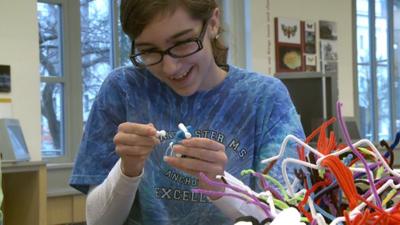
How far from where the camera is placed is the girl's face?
0.85 meters

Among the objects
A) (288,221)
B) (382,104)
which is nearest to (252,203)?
(288,221)

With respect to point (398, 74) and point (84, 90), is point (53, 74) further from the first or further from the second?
point (398, 74)

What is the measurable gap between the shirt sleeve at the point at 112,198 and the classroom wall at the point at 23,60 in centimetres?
237

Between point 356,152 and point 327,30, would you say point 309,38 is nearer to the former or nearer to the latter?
point 327,30

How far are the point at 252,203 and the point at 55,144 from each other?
3299 mm

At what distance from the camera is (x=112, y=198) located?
885 mm

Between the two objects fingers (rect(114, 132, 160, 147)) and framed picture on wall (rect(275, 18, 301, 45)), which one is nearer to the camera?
fingers (rect(114, 132, 160, 147))

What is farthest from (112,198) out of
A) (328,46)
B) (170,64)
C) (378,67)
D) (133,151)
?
(378,67)

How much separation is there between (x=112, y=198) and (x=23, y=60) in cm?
251

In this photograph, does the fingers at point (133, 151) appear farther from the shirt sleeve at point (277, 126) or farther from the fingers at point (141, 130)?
the shirt sleeve at point (277, 126)

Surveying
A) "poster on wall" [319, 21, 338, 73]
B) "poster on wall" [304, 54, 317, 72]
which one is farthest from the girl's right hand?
"poster on wall" [319, 21, 338, 73]

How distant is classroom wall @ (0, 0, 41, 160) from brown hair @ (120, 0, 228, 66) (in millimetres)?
2442

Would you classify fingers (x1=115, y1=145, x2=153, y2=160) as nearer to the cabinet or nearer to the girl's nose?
the girl's nose

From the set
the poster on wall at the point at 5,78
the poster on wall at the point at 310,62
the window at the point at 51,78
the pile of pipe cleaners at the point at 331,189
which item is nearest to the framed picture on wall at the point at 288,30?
the poster on wall at the point at 310,62
